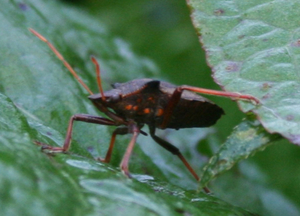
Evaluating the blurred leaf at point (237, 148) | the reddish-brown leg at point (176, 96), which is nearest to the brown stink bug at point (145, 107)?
the reddish-brown leg at point (176, 96)

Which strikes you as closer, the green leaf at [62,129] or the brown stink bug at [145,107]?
the green leaf at [62,129]

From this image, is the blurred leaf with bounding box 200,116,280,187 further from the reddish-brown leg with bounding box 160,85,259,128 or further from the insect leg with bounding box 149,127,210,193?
the insect leg with bounding box 149,127,210,193

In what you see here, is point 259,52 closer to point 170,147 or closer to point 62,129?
point 170,147

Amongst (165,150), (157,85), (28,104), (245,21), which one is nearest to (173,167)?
(165,150)

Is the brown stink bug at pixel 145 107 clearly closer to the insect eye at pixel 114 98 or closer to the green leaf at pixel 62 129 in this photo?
the insect eye at pixel 114 98

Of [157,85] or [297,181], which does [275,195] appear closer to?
[297,181]

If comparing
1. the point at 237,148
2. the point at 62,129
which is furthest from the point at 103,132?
the point at 237,148
